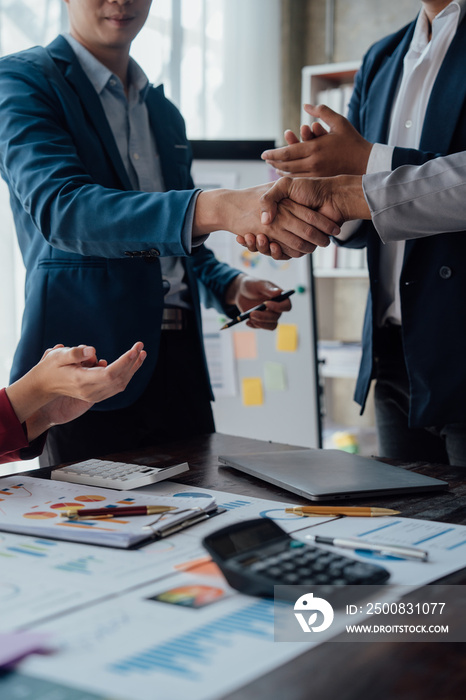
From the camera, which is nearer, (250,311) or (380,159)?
(380,159)

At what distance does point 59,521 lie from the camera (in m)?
0.83

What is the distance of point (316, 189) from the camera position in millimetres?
1415

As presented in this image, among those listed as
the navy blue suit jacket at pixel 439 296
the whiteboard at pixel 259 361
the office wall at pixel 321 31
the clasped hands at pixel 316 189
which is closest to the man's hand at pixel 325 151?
the clasped hands at pixel 316 189

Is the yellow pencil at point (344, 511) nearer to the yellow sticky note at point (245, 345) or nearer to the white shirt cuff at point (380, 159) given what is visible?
the white shirt cuff at point (380, 159)

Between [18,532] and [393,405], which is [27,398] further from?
[393,405]

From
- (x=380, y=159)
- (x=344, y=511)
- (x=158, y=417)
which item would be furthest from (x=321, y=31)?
(x=344, y=511)

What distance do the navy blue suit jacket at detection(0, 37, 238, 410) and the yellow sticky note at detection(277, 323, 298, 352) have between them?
4.80ft

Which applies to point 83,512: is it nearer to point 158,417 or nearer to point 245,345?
point 158,417

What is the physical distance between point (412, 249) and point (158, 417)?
62 centimetres

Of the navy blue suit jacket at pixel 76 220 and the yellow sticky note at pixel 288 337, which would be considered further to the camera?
the yellow sticky note at pixel 288 337

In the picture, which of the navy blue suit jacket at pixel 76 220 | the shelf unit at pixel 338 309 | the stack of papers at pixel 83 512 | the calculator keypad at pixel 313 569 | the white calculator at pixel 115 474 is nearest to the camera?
the calculator keypad at pixel 313 569

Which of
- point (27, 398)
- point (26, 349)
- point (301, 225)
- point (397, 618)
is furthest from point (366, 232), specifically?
point (397, 618)

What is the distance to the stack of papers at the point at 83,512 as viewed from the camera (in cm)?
77

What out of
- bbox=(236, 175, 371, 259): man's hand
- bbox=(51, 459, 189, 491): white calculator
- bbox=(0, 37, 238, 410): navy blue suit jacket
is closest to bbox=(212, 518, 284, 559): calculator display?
bbox=(51, 459, 189, 491): white calculator
